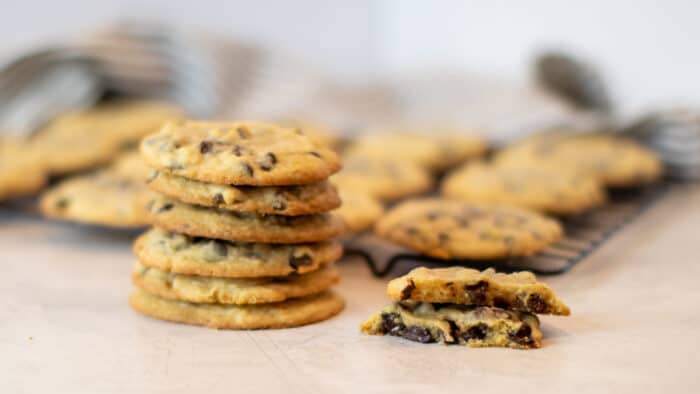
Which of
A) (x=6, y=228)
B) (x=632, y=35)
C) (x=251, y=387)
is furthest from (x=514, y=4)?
(x=251, y=387)

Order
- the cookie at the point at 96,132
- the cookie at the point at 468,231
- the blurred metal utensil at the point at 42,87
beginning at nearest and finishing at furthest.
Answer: the cookie at the point at 468,231 → the cookie at the point at 96,132 → the blurred metal utensil at the point at 42,87

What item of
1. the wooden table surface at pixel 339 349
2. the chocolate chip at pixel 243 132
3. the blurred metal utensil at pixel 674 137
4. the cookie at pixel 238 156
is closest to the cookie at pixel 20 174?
the wooden table surface at pixel 339 349

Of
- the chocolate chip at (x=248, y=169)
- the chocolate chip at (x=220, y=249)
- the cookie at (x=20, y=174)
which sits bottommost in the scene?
the chocolate chip at (x=220, y=249)

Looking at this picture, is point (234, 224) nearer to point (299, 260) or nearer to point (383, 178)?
point (299, 260)

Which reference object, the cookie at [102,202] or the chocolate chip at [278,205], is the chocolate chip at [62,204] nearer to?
the cookie at [102,202]

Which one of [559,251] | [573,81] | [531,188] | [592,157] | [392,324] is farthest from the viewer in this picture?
[573,81]

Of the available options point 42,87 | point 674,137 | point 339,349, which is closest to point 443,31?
point 674,137
